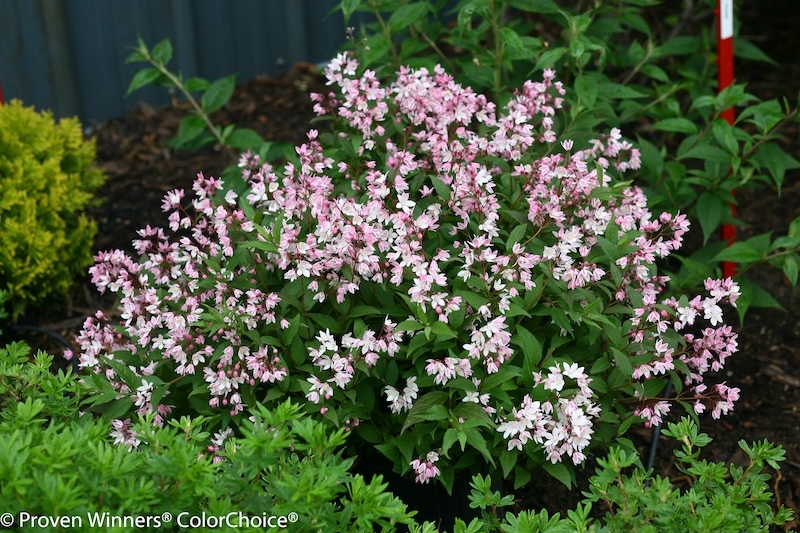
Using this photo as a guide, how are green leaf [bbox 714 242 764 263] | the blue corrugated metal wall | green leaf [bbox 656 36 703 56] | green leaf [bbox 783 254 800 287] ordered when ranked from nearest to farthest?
green leaf [bbox 783 254 800 287]
green leaf [bbox 714 242 764 263]
green leaf [bbox 656 36 703 56]
the blue corrugated metal wall

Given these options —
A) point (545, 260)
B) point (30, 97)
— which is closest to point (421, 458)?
point (545, 260)

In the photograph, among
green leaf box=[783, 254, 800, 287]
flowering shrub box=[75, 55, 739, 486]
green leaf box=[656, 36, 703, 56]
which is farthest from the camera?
green leaf box=[656, 36, 703, 56]

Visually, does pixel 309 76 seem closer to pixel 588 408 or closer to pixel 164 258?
pixel 164 258

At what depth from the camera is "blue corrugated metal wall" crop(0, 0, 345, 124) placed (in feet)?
17.4

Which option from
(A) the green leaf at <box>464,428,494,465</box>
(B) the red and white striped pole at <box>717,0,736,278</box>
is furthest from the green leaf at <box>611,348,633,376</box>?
(B) the red and white striped pole at <box>717,0,736,278</box>

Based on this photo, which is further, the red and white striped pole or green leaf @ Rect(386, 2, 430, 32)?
the red and white striped pole

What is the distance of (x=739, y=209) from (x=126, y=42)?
3520 millimetres

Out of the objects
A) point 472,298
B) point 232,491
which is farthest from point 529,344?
point 232,491

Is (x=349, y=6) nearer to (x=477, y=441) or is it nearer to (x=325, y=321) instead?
(x=325, y=321)

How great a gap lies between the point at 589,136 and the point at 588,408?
3.69ft

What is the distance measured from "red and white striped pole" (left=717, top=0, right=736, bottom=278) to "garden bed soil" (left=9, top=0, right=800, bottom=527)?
0.40 m

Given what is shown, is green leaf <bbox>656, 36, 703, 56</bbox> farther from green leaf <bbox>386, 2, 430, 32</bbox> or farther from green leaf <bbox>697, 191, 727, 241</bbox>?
green leaf <bbox>386, 2, 430, 32</bbox>

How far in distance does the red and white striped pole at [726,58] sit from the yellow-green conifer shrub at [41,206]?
279cm

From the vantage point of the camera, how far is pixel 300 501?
6.70ft
